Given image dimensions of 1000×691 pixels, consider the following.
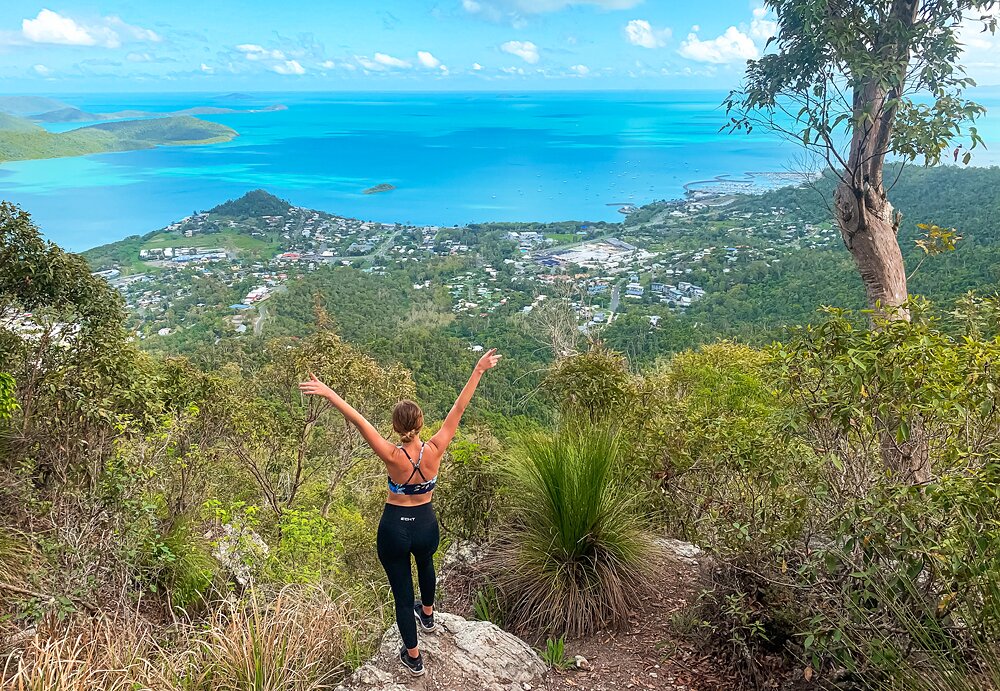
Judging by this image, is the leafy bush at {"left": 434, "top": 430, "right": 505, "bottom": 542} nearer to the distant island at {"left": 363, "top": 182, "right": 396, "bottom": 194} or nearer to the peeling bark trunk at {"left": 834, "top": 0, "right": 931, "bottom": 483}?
the peeling bark trunk at {"left": 834, "top": 0, "right": 931, "bottom": 483}

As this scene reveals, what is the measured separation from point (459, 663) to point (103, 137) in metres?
123

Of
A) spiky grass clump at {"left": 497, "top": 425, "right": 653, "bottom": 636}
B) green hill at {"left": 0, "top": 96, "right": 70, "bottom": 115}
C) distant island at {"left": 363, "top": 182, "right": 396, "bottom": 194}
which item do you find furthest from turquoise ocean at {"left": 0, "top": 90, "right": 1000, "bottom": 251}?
spiky grass clump at {"left": 497, "top": 425, "right": 653, "bottom": 636}

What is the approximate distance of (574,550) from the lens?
344cm

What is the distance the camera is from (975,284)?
16.0 metres

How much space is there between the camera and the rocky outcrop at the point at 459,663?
8.87 ft

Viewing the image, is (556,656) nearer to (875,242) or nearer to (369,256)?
(875,242)

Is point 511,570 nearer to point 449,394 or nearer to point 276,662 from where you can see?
point 276,662

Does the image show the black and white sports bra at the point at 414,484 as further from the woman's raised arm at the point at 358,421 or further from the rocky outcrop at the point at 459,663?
the rocky outcrop at the point at 459,663

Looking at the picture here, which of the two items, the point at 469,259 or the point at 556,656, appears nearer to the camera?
the point at 556,656

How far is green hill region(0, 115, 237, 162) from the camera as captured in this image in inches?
3103

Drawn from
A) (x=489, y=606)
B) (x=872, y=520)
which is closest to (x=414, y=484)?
(x=489, y=606)

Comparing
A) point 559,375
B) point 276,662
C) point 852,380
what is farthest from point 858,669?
point 559,375

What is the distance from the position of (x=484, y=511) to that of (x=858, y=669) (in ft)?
7.98

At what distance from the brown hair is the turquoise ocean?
37.4m
